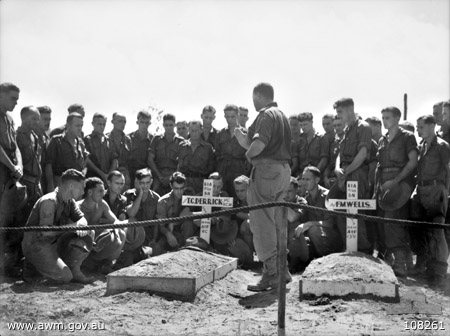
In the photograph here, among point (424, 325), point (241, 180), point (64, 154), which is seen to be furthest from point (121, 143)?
point (424, 325)

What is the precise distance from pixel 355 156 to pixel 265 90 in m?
1.92

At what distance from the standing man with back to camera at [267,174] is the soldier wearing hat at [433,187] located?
199cm

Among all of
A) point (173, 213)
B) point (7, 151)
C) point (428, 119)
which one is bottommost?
point (173, 213)

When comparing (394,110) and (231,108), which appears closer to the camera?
(394,110)

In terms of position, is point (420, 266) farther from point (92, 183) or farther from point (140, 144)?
point (140, 144)

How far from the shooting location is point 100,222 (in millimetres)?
7367

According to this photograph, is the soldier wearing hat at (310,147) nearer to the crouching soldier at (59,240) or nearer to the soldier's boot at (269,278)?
the soldier's boot at (269,278)

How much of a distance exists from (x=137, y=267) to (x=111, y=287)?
15.7 inches

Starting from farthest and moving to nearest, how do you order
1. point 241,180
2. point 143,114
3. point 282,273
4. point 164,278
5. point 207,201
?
point 143,114 → point 241,180 → point 207,201 → point 164,278 → point 282,273

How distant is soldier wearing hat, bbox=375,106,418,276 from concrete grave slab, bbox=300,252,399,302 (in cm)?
122

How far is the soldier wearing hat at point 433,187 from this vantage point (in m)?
7.11

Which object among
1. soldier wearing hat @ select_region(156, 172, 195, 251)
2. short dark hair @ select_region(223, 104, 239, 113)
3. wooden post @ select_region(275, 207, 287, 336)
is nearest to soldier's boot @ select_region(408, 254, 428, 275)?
soldier wearing hat @ select_region(156, 172, 195, 251)

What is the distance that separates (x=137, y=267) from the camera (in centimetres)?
624

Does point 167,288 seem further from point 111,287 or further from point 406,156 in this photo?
point 406,156
